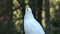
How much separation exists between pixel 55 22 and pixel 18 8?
1.67m

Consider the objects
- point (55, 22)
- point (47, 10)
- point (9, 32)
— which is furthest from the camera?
point (55, 22)

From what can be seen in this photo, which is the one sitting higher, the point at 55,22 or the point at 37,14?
the point at 37,14

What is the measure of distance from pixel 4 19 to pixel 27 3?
53 cm

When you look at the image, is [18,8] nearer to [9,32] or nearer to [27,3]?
[27,3]

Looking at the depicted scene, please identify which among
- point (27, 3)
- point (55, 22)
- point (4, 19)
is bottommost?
point (55, 22)

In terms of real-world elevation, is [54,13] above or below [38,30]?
below

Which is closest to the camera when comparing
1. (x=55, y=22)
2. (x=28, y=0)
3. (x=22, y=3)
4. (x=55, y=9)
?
(x=22, y=3)

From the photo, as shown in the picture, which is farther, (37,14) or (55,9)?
(55,9)

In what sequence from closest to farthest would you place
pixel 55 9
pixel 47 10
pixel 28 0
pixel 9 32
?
pixel 47 10 < pixel 28 0 < pixel 9 32 < pixel 55 9

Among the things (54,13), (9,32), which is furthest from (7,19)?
(54,13)

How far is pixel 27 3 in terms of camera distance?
362cm

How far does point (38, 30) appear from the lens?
229 cm

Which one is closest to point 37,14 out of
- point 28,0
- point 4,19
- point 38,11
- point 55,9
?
point 38,11

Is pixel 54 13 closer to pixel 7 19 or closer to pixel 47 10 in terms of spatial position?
pixel 7 19
